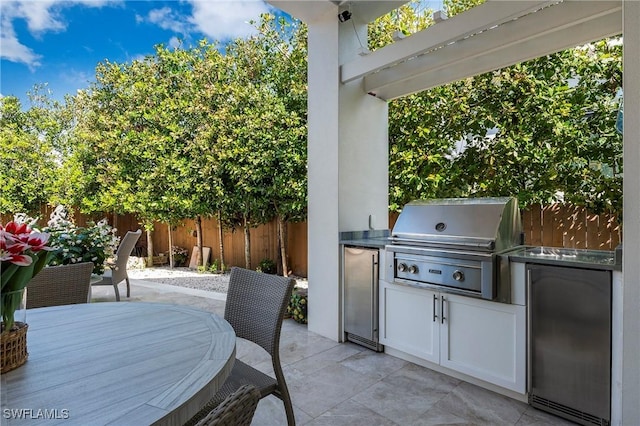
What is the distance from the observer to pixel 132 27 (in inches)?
257

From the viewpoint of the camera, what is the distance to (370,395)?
232cm

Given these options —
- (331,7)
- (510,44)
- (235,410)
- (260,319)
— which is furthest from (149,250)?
(235,410)

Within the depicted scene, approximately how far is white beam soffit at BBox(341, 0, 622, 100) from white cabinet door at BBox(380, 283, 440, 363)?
1.82 m

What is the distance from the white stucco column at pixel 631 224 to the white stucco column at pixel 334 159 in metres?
2.05

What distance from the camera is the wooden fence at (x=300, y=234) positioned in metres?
→ 3.43

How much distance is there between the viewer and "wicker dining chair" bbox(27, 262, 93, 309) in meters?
1.92

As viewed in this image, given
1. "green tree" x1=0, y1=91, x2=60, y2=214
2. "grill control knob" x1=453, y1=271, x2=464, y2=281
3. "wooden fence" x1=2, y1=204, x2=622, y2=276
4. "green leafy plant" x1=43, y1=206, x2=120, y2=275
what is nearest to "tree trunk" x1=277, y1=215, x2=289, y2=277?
"wooden fence" x1=2, y1=204, x2=622, y2=276

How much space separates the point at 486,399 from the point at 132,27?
7780 millimetres

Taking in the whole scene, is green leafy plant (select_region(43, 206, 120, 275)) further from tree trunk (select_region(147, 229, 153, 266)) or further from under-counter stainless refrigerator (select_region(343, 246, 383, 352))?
tree trunk (select_region(147, 229, 153, 266))

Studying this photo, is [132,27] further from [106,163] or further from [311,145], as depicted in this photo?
[311,145]

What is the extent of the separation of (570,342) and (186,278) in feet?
20.5

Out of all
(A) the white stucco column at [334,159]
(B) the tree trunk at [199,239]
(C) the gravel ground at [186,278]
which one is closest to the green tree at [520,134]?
(A) the white stucco column at [334,159]

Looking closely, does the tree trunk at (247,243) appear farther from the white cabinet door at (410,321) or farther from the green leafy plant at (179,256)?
the white cabinet door at (410,321)

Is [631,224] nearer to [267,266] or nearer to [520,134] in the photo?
[520,134]
